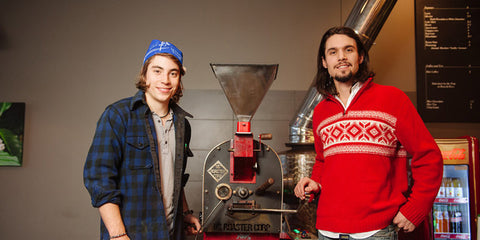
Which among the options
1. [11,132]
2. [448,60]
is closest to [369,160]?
[448,60]

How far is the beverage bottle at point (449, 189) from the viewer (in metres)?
3.28

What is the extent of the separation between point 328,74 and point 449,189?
87.9 inches

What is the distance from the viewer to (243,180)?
226 cm

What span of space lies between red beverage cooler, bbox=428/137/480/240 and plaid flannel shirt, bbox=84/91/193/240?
8.72 ft

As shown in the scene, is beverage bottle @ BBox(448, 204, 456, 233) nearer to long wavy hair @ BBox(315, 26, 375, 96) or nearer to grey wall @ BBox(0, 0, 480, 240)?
grey wall @ BBox(0, 0, 480, 240)

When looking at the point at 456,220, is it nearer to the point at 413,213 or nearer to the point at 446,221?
the point at 446,221

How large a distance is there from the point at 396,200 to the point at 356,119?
388 mm

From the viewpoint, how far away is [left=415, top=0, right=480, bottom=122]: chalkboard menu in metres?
3.66

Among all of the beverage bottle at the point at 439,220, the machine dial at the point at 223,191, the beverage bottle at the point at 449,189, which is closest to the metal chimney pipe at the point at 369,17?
the machine dial at the point at 223,191

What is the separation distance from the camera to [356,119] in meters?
1.59

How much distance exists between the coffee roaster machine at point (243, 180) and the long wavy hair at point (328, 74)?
1.22 ft

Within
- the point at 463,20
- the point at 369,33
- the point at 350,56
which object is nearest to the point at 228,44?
the point at 369,33

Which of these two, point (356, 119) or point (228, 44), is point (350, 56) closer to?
point (356, 119)

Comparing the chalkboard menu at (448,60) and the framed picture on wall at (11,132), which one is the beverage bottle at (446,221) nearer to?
the chalkboard menu at (448,60)
